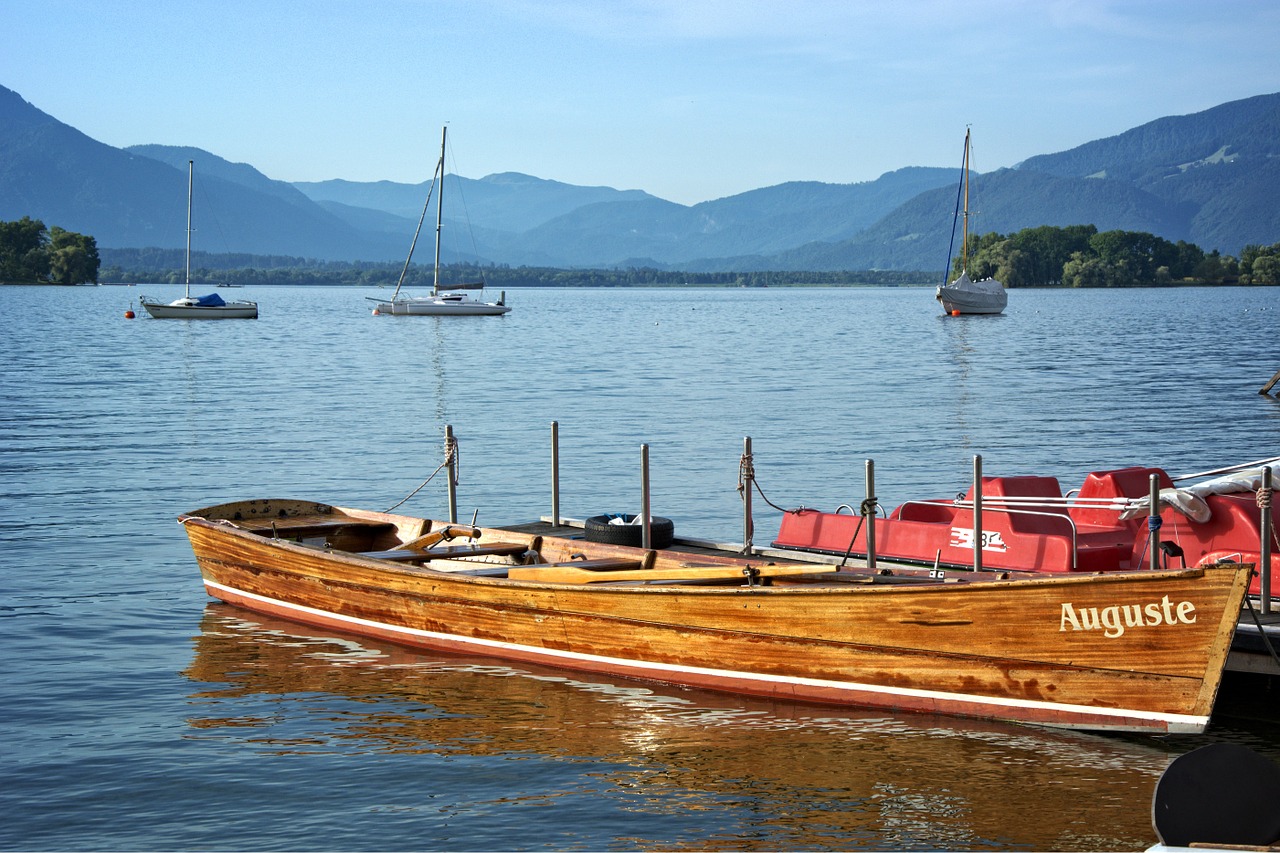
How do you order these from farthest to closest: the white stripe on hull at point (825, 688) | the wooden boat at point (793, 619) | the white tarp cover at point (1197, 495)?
the white tarp cover at point (1197, 495)
the white stripe on hull at point (825, 688)
the wooden boat at point (793, 619)

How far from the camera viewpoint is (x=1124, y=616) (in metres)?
12.3

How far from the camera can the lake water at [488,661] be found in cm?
1170

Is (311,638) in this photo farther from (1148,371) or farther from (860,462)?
(1148,371)

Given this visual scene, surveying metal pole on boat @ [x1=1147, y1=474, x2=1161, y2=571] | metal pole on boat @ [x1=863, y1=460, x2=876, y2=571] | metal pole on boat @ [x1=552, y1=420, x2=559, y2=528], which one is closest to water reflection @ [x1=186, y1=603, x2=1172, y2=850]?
metal pole on boat @ [x1=1147, y1=474, x2=1161, y2=571]

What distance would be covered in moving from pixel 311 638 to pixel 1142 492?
10.7 meters

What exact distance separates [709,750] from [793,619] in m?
1.55

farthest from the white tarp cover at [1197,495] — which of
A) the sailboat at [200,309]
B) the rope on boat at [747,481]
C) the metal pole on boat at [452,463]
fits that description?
the sailboat at [200,309]

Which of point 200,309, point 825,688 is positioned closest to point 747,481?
point 825,688

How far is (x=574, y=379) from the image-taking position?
62000 mm

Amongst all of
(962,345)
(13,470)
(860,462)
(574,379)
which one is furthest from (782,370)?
(13,470)

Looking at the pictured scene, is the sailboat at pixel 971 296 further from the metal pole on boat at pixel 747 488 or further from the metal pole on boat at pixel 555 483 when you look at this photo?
the metal pole on boat at pixel 747 488

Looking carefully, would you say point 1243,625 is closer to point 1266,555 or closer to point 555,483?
point 1266,555

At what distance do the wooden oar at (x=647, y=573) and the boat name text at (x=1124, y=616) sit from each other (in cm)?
283

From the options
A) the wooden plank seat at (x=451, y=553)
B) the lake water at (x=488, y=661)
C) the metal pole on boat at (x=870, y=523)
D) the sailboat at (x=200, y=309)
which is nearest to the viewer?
the lake water at (x=488, y=661)
